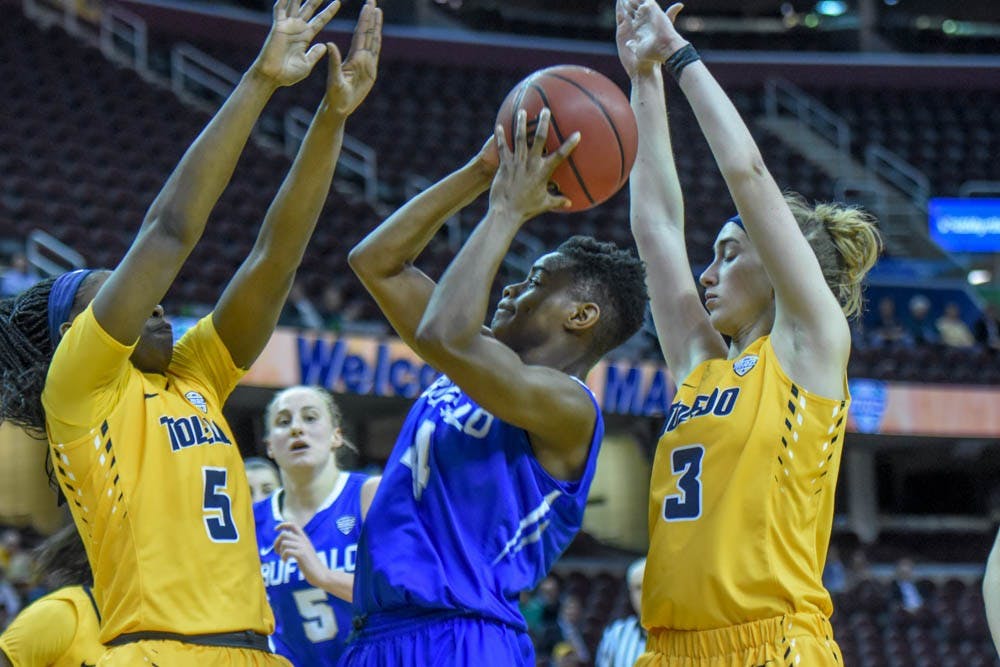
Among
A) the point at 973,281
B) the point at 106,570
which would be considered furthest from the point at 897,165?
the point at 106,570

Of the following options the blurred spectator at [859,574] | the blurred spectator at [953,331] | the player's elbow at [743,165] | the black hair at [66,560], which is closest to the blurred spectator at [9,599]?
the black hair at [66,560]

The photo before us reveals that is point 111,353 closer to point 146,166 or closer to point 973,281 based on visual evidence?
point 146,166

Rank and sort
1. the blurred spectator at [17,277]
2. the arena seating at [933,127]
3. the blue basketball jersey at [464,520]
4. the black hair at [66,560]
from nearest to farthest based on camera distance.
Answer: the blue basketball jersey at [464,520], the black hair at [66,560], the blurred spectator at [17,277], the arena seating at [933,127]

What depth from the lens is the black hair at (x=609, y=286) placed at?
10.7 ft

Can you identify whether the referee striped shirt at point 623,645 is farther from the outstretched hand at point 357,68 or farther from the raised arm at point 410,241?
the outstretched hand at point 357,68

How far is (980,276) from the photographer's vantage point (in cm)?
1988

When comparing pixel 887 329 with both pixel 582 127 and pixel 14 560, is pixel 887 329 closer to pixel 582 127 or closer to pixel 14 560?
pixel 14 560

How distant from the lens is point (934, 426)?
15102 mm

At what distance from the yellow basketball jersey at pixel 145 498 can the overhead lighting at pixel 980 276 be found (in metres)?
18.4

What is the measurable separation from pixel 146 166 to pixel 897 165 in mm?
10309

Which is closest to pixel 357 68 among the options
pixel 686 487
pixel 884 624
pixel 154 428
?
pixel 154 428

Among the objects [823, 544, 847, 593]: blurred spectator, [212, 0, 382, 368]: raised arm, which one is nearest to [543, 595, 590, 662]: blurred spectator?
[823, 544, 847, 593]: blurred spectator

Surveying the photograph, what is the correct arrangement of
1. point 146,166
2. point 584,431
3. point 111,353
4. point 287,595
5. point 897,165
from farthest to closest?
point 897,165
point 146,166
point 287,595
point 584,431
point 111,353

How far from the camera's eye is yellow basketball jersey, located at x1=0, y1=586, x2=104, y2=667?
3566 millimetres
